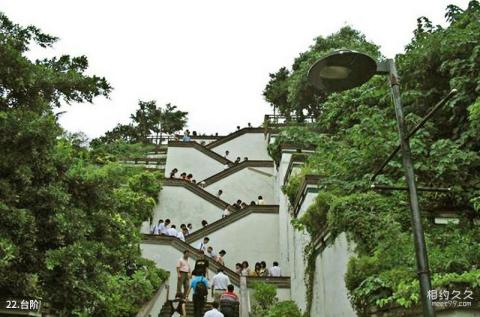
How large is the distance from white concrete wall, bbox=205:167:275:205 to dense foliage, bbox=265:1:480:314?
32.2ft

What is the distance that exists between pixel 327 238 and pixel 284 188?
215 inches

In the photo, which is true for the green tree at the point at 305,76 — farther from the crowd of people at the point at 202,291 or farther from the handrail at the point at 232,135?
the crowd of people at the point at 202,291

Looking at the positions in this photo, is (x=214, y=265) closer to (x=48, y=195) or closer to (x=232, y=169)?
(x=48, y=195)

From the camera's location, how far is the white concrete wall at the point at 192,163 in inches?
1264

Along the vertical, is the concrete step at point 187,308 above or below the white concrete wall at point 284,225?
below

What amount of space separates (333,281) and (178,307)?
4.47 meters

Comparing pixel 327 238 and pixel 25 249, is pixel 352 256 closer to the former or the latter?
pixel 327 238

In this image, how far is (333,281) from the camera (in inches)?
429

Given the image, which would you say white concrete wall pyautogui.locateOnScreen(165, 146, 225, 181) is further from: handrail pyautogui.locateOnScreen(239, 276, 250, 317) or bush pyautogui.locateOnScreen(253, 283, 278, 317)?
A: bush pyautogui.locateOnScreen(253, 283, 278, 317)

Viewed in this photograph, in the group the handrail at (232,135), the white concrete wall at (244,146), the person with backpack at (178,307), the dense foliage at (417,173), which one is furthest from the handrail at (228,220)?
the handrail at (232,135)

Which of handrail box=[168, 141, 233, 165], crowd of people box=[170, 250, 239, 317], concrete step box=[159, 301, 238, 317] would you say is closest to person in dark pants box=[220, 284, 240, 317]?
crowd of people box=[170, 250, 239, 317]

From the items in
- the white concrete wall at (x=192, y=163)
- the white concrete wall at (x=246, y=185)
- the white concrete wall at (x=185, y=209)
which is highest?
the white concrete wall at (x=192, y=163)

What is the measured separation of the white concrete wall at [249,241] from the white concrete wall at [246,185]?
6.06m

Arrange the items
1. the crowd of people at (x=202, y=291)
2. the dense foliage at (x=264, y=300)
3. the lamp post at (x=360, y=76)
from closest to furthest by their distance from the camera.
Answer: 1. the lamp post at (x=360, y=76)
2. the crowd of people at (x=202, y=291)
3. the dense foliage at (x=264, y=300)
